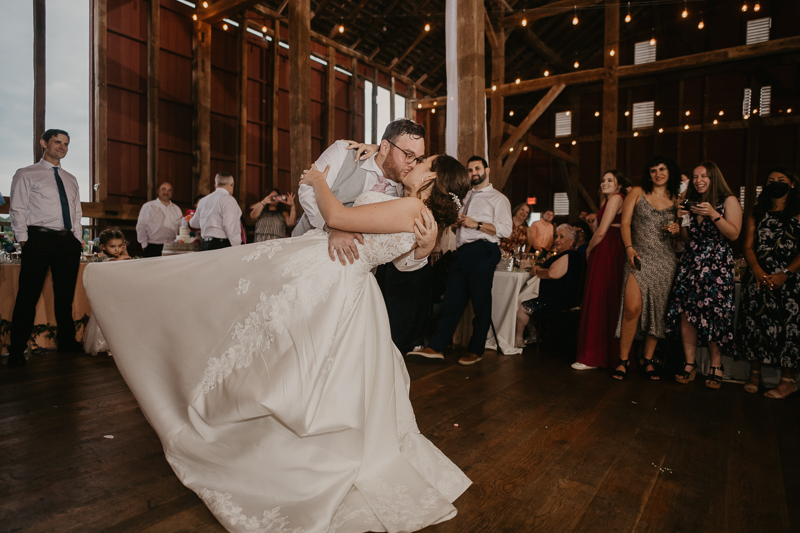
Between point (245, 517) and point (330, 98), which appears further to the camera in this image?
point (330, 98)

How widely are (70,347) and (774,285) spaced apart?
5.12 metres

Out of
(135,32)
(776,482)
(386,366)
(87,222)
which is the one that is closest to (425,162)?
(386,366)

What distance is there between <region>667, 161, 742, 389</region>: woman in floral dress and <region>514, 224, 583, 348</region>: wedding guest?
2.88 ft

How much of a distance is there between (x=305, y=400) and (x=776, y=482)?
1.86 meters

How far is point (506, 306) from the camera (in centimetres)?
414

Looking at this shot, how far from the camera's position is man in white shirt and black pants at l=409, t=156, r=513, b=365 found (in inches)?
145

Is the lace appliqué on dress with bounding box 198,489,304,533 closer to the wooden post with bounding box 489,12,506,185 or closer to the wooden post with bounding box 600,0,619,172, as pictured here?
the wooden post with bounding box 600,0,619,172

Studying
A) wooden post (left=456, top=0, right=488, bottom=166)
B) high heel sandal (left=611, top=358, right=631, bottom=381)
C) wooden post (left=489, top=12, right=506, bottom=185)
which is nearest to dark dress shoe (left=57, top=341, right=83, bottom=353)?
wooden post (left=456, top=0, right=488, bottom=166)

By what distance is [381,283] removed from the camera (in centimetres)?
419

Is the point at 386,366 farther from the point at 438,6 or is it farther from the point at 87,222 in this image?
the point at 438,6

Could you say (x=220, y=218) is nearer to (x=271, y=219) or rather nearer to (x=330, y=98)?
(x=271, y=219)

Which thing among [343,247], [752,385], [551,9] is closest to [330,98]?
[551,9]

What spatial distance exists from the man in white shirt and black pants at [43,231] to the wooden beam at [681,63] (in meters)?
8.49

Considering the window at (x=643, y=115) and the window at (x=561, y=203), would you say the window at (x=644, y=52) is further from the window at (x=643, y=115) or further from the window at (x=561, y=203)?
the window at (x=561, y=203)
